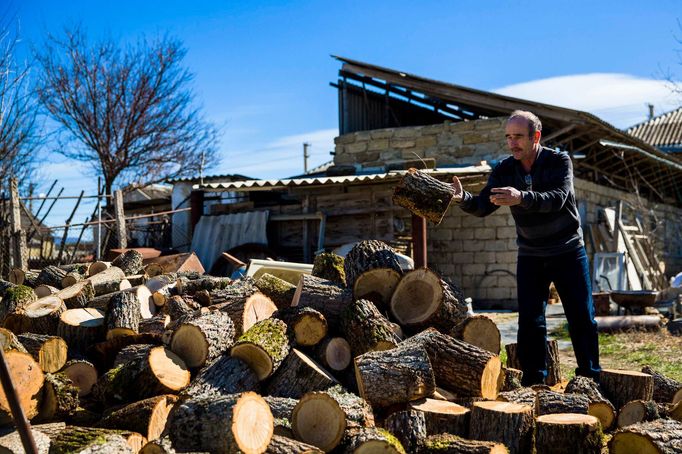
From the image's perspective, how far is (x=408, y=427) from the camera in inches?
141

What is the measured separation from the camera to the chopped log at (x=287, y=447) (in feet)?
10.6

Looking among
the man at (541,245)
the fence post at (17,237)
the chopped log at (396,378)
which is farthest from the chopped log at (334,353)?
the fence post at (17,237)

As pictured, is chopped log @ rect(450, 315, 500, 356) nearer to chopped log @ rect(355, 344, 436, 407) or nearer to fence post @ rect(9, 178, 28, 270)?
chopped log @ rect(355, 344, 436, 407)

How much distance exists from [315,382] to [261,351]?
0.38 meters

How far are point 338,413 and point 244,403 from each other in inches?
19.0

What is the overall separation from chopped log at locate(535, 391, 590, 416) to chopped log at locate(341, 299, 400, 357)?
975mm

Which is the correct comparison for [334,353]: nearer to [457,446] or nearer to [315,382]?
[315,382]

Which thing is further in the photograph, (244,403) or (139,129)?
(139,129)

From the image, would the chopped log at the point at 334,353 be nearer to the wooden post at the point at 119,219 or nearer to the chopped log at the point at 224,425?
the chopped log at the point at 224,425

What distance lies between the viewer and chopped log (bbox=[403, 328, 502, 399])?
13.6ft

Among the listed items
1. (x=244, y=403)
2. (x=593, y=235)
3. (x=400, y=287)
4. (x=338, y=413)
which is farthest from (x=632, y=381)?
(x=593, y=235)

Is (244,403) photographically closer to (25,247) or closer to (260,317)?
(260,317)

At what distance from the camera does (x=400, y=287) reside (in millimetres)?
5141

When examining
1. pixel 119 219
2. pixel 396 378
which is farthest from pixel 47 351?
pixel 119 219
